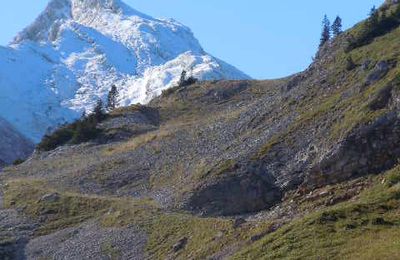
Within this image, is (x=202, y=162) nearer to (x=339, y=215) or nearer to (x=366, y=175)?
(x=366, y=175)

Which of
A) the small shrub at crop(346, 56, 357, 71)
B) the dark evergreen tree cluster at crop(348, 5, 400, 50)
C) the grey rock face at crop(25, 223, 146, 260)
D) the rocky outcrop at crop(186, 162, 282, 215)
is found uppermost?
the dark evergreen tree cluster at crop(348, 5, 400, 50)

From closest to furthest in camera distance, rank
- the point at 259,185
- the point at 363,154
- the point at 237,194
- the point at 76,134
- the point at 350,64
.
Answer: the point at 363,154 → the point at 259,185 → the point at 237,194 → the point at 350,64 → the point at 76,134

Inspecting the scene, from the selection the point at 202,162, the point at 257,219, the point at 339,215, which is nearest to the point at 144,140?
the point at 202,162

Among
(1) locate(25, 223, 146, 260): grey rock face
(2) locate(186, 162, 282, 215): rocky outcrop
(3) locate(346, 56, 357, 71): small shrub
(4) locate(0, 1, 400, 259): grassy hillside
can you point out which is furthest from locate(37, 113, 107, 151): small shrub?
(2) locate(186, 162, 282, 215): rocky outcrop

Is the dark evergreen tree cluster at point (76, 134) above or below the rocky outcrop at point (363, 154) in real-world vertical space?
above

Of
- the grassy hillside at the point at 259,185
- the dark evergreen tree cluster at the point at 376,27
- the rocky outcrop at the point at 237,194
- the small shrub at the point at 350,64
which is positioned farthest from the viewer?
the dark evergreen tree cluster at the point at 376,27

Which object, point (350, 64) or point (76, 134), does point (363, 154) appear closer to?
point (350, 64)

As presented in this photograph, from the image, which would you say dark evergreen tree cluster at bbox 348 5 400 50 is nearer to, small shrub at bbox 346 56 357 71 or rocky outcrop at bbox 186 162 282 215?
small shrub at bbox 346 56 357 71

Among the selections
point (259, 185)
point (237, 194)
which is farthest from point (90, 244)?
point (259, 185)

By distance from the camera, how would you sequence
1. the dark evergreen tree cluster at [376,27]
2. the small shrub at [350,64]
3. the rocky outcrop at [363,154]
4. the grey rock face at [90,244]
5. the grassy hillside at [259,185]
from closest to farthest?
the grassy hillside at [259,185]
the rocky outcrop at [363,154]
the grey rock face at [90,244]
the small shrub at [350,64]
the dark evergreen tree cluster at [376,27]

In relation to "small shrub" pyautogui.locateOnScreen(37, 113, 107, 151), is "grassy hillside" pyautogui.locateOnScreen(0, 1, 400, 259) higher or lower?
lower

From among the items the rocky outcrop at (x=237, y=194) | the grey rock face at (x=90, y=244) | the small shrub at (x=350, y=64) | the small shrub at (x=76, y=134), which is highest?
the small shrub at (x=350, y=64)

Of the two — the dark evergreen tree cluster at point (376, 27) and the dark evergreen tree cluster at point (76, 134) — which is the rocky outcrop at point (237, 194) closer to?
the dark evergreen tree cluster at point (376, 27)

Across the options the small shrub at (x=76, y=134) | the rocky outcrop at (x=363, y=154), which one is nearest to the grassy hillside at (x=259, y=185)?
the rocky outcrop at (x=363, y=154)
